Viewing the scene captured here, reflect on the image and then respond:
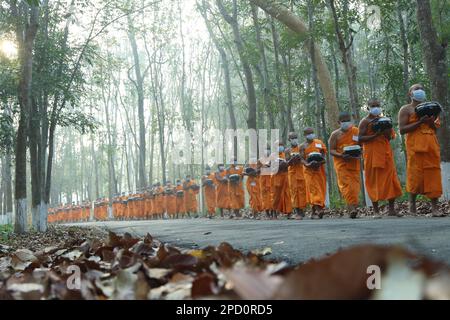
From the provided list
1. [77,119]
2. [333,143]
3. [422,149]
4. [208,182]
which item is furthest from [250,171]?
[422,149]

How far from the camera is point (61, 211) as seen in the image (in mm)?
52531

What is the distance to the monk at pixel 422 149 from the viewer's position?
7.29 metres

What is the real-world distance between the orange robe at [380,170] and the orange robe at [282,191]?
4.14 metres

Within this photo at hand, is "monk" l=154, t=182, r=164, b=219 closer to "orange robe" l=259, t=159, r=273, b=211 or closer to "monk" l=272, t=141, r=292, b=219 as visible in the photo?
"orange robe" l=259, t=159, r=273, b=211

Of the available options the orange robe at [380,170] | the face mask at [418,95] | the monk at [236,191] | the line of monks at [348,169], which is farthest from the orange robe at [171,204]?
the face mask at [418,95]

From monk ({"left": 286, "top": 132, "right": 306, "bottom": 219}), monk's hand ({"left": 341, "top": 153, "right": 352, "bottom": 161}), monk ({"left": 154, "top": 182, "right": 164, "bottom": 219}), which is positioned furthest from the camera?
monk ({"left": 154, "top": 182, "right": 164, "bottom": 219})

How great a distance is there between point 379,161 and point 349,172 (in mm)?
1024

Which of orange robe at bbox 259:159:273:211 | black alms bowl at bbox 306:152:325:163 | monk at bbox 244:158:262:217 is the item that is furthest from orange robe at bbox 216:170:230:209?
black alms bowl at bbox 306:152:325:163

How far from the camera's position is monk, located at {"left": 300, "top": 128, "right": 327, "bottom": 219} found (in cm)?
1002

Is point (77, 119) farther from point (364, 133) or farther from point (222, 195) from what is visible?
point (364, 133)

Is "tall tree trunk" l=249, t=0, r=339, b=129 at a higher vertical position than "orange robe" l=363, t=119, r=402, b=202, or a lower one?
higher

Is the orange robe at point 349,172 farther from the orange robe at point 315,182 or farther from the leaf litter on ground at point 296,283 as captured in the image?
the leaf litter on ground at point 296,283
